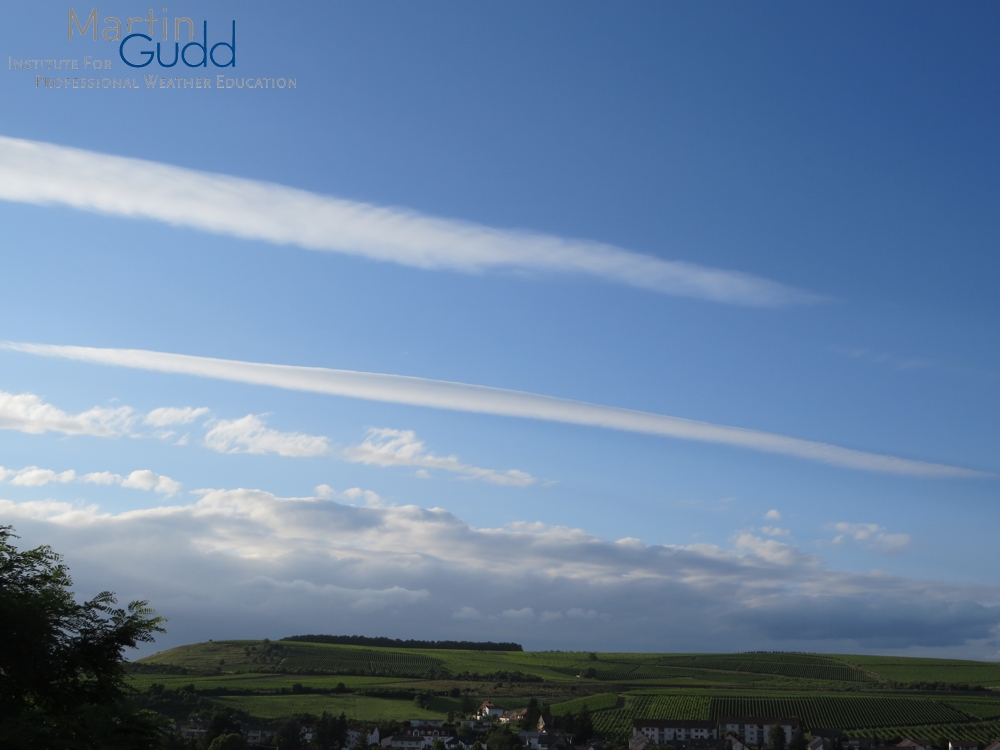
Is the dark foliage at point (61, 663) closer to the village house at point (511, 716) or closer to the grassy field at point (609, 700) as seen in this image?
the grassy field at point (609, 700)

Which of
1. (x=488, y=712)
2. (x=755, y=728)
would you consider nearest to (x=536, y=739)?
(x=488, y=712)

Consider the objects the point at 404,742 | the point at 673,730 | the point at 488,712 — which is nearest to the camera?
the point at 404,742

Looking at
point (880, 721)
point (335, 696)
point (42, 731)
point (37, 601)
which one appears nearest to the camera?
point (42, 731)

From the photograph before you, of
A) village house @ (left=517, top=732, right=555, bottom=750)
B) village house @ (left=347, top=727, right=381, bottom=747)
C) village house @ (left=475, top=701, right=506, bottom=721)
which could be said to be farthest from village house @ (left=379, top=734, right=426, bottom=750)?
village house @ (left=475, top=701, right=506, bottom=721)

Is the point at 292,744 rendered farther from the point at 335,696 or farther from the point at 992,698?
the point at 992,698

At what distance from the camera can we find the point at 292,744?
117m

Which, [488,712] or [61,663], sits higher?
[61,663]

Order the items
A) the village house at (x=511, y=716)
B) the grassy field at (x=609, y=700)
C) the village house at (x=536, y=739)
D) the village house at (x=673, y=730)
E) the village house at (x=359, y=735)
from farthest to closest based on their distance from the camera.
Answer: the grassy field at (x=609, y=700) < the village house at (x=511, y=716) < the village house at (x=673, y=730) < the village house at (x=536, y=739) < the village house at (x=359, y=735)

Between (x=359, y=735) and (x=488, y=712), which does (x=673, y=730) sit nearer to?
(x=488, y=712)

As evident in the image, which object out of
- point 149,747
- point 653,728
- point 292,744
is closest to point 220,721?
point 292,744

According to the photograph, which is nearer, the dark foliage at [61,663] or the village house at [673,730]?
the dark foliage at [61,663]

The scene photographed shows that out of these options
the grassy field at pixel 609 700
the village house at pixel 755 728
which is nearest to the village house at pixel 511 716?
the grassy field at pixel 609 700

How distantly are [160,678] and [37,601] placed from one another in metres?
175

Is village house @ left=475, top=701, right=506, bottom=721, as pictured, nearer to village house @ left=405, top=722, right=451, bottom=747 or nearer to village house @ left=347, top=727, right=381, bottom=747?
village house @ left=405, top=722, right=451, bottom=747
